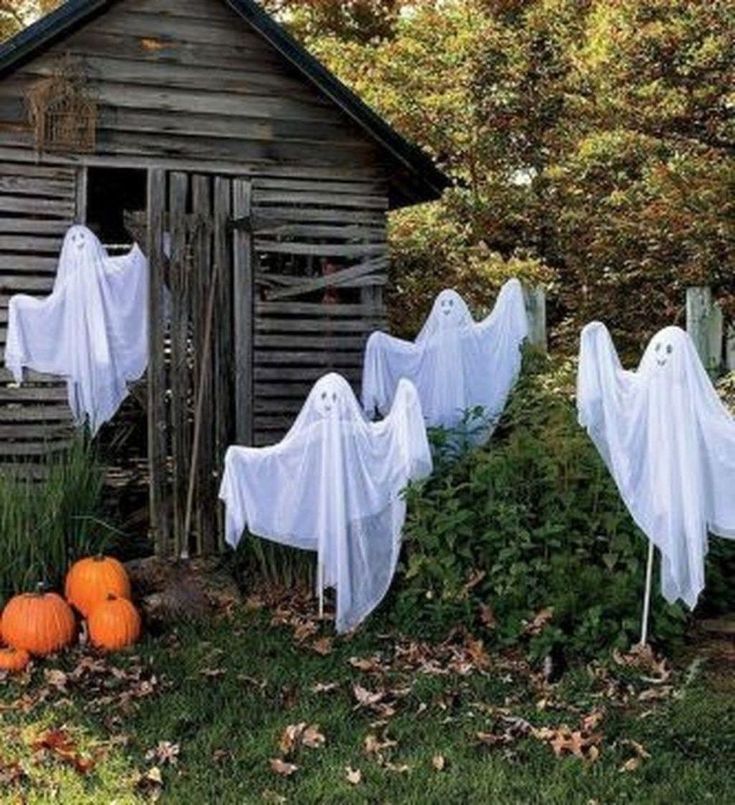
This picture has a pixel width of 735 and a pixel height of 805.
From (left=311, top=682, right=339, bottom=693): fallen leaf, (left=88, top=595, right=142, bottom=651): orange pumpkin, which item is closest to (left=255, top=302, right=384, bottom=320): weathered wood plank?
(left=88, top=595, right=142, bottom=651): orange pumpkin

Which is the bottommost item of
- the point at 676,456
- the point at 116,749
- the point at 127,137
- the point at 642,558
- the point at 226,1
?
the point at 116,749

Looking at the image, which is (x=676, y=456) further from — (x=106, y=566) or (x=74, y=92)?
(x=74, y=92)

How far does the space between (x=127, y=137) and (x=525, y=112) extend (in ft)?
24.2

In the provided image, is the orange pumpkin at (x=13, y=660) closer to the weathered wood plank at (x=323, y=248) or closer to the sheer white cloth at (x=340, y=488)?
the sheer white cloth at (x=340, y=488)

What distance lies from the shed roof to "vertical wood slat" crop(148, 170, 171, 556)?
1.48 metres

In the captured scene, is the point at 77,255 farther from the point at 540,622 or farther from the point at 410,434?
the point at 540,622

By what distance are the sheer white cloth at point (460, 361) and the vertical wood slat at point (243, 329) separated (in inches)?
36.0

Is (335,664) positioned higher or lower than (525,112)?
lower

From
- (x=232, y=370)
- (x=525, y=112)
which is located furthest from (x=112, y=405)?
(x=525, y=112)

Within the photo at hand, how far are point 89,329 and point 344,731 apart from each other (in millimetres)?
3962

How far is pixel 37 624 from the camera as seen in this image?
674 centimetres

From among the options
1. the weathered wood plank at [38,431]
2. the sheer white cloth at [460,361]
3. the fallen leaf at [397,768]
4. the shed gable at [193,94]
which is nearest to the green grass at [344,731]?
the fallen leaf at [397,768]

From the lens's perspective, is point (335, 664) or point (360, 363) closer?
point (335, 664)

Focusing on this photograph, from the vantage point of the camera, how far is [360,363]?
10234 millimetres
